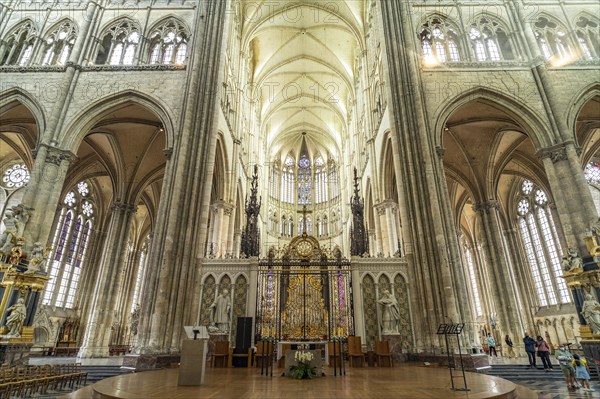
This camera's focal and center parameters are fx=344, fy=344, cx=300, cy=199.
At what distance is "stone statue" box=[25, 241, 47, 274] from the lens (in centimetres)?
1145

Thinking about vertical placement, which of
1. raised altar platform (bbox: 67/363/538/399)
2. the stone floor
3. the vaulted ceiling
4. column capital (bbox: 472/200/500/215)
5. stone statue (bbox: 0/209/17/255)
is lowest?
the stone floor

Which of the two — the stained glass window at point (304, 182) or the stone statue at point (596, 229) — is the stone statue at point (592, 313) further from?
the stained glass window at point (304, 182)

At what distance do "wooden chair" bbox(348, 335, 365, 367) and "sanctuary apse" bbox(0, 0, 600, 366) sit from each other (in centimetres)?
96

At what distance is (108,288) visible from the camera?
18359 millimetres

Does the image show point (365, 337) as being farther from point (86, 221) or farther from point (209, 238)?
point (86, 221)

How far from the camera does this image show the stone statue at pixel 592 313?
1063cm

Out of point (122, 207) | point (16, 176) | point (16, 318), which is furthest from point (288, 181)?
point (16, 318)

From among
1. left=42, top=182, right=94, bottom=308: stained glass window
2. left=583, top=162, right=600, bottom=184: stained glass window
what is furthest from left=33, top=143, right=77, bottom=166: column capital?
left=583, top=162, right=600, bottom=184: stained glass window

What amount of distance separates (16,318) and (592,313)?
58.8 ft

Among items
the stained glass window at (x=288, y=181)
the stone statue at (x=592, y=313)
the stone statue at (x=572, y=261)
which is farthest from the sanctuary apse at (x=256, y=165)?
the stained glass window at (x=288, y=181)

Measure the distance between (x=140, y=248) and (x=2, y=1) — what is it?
19129 mm

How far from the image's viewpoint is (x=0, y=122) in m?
17.7

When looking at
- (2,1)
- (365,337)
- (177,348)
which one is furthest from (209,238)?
(2,1)

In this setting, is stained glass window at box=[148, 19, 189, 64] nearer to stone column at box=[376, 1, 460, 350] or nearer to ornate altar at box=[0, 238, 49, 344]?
stone column at box=[376, 1, 460, 350]
